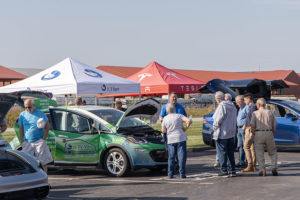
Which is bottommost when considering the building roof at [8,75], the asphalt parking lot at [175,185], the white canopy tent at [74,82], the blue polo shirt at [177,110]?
the asphalt parking lot at [175,185]

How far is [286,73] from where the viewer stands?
249ft

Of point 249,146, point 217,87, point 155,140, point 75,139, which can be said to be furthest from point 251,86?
point 75,139

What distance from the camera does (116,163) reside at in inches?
437

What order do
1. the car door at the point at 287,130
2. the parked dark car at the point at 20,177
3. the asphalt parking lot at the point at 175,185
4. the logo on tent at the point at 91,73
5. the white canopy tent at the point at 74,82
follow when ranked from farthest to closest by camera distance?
the logo on tent at the point at 91,73 < the white canopy tent at the point at 74,82 < the car door at the point at 287,130 < the asphalt parking lot at the point at 175,185 < the parked dark car at the point at 20,177

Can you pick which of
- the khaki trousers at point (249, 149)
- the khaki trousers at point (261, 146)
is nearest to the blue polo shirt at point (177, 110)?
the khaki trousers at point (249, 149)

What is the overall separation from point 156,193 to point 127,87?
9.24 metres

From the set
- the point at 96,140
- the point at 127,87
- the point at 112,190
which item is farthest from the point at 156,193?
the point at 127,87

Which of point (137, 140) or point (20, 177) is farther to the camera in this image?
point (137, 140)

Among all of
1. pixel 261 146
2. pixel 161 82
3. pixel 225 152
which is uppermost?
pixel 161 82

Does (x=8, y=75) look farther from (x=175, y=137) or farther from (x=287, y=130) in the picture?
(x=175, y=137)

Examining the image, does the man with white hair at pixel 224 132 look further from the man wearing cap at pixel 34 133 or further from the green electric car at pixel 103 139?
the man wearing cap at pixel 34 133

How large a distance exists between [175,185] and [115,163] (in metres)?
1.89

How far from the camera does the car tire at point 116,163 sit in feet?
35.9

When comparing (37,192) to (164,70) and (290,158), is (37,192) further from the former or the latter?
(164,70)
